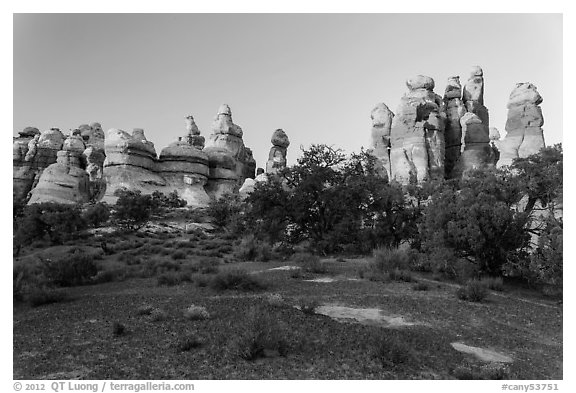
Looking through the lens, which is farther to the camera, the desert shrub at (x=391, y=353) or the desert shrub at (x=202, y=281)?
the desert shrub at (x=202, y=281)

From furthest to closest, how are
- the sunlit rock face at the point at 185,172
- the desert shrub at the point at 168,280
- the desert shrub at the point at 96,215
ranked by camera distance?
the sunlit rock face at the point at 185,172, the desert shrub at the point at 96,215, the desert shrub at the point at 168,280

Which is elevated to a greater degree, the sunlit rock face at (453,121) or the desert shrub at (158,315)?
the sunlit rock face at (453,121)

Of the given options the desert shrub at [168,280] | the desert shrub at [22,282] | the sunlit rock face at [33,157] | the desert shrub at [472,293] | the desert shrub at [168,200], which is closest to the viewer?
the desert shrub at [22,282]

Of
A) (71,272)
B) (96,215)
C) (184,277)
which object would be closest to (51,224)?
(96,215)

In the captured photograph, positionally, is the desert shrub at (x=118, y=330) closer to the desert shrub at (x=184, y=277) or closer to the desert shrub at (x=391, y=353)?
the desert shrub at (x=391, y=353)

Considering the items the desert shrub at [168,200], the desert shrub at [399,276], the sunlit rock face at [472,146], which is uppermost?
the sunlit rock face at [472,146]

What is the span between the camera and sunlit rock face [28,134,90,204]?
1746 inches

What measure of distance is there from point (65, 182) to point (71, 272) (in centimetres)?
3751

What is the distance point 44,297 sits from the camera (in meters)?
10.9

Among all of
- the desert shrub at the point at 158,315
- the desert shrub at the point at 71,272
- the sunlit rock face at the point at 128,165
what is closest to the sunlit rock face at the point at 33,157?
the sunlit rock face at the point at 128,165

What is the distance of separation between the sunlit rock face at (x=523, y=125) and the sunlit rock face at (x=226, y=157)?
3502cm

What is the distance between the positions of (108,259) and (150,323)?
14588 millimetres

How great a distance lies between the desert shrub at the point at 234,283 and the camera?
40.7 ft

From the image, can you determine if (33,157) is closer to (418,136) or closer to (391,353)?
(418,136)
